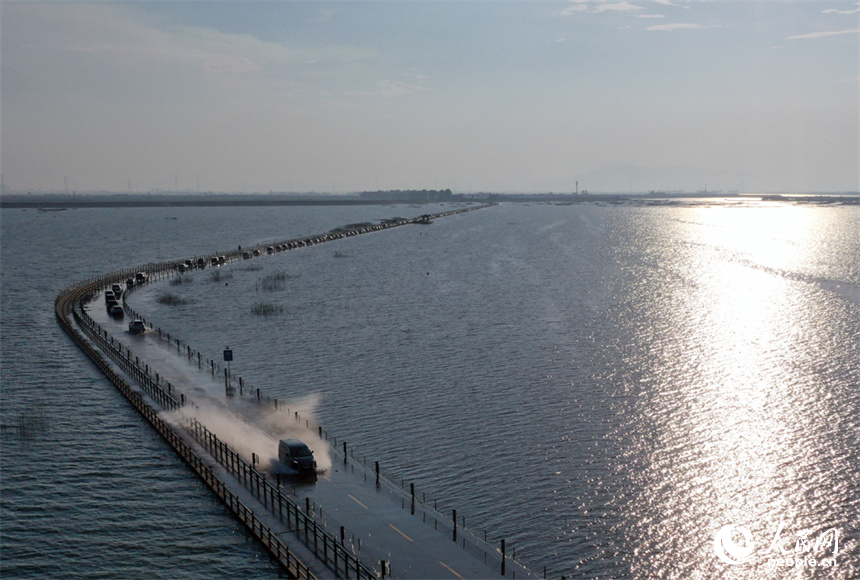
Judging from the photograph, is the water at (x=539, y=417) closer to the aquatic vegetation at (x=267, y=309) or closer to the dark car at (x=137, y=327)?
the aquatic vegetation at (x=267, y=309)

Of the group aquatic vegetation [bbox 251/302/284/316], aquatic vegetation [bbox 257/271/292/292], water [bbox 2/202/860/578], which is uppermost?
aquatic vegetation [bbox 257/271/292/292]

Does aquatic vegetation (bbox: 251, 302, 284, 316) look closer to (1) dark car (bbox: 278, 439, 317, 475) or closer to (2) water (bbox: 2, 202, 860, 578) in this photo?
(2) water (bbox: 2, 202, 860, 578)

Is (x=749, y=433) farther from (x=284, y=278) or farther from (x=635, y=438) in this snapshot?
(x=284, y=278)

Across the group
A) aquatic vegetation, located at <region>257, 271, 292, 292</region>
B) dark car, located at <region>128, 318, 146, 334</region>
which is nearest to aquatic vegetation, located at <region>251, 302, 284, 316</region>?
aquatic vegetation, located at <region>257, 271, 292, 292</region>

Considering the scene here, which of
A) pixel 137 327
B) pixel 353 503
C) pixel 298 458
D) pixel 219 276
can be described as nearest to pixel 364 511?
pixel 353 503

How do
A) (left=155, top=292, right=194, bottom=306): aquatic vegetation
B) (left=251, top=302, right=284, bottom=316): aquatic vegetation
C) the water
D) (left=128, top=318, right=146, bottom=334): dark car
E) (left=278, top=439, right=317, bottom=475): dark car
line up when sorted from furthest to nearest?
(left=155, top=292, right=194, bottom=306): aquatic vegetation, (left=251, top=302, right=284, bottom=316): aquatic vegetation, (left=128, top=318, right=146, bottom=334): dark car, (left=278, top=439, right=317, bottom=475): dark car, the water

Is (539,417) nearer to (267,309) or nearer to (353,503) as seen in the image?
(353,503)

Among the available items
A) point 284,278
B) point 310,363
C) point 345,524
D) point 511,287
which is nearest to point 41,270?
point 284,278
